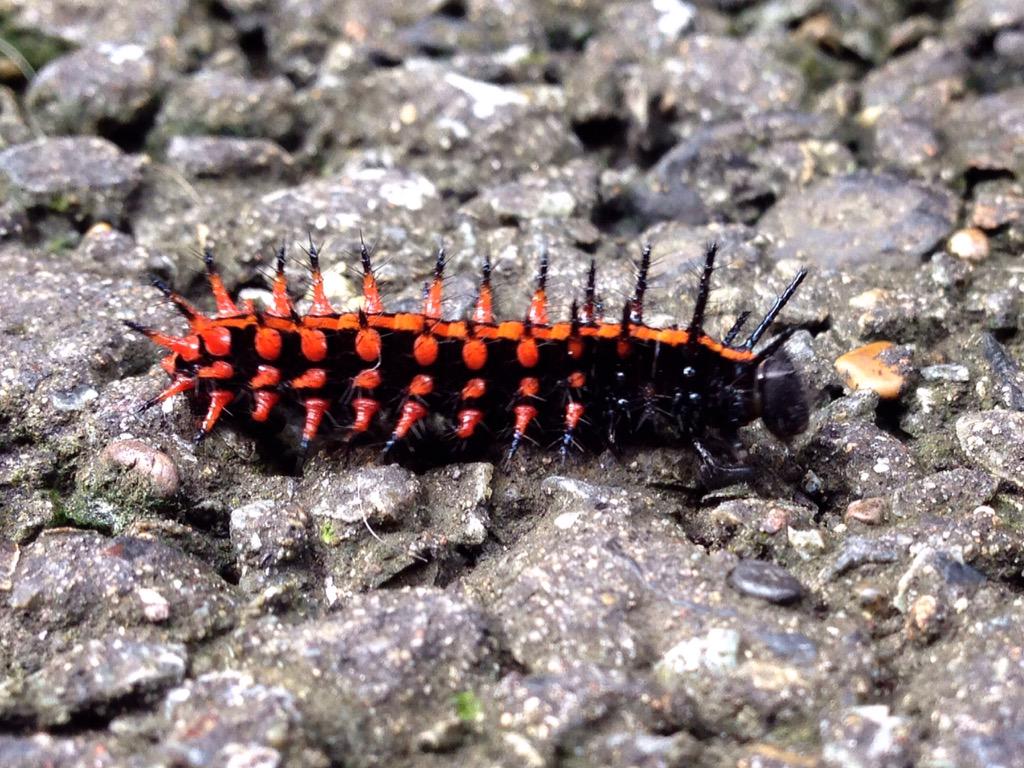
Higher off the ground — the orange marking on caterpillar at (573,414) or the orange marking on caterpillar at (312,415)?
the orange marking on caterpillar at (573,414)

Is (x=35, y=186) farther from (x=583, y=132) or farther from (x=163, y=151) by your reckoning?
(x=583, y=132)

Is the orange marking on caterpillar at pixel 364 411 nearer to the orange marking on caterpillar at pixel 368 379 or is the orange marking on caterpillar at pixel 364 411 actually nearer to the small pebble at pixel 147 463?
the orange marking on caterpillar at pixel 368 379

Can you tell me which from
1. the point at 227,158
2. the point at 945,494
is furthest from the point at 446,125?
the point at 945,494

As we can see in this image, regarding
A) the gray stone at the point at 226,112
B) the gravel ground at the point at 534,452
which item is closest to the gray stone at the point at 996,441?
the gravel ground at the point at 534,452

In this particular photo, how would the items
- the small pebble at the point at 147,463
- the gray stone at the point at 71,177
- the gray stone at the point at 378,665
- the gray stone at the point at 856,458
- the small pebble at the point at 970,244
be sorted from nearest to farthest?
the gray stone at the point at 378,665 < the small pebble at the point at 147,463 < the gray stone at the point at 856,458 < the small pebble at the point at 970,244 < the gray stone at the point at 71,177

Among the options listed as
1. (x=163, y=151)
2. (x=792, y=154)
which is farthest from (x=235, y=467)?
(x=792, y=154)

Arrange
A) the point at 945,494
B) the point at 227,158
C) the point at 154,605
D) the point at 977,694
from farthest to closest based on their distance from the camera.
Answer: the point at 227,158
the point at 945,494
the point at 154,605
the point at 977,694

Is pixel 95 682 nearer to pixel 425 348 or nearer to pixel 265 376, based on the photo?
pixel 265 376
